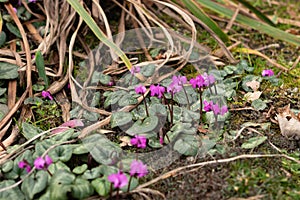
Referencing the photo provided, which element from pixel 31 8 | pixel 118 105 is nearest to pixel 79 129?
pixel 118 105

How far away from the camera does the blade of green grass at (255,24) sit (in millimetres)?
2441

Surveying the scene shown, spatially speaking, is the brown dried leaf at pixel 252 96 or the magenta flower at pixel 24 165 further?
the brown dried leaf at pixel 252 96

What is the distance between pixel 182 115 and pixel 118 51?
1.29ft

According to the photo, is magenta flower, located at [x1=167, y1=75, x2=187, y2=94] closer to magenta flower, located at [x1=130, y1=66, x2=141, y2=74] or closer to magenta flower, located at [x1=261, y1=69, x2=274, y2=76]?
magenta flower, located at [x1=130, y1=66, x2=141, y2=74]

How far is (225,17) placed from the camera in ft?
9.29

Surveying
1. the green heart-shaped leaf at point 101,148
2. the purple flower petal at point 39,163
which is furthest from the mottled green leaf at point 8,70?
the purple flower petal at point 39,163

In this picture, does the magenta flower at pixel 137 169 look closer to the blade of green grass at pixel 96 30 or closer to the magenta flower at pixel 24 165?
the magenta flower at pixel 24 165

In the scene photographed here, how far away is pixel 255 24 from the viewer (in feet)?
8.34

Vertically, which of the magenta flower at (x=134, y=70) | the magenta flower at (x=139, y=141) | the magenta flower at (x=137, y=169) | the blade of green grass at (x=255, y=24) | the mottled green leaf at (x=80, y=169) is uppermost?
the blade of green grass at (x=255, y=24)

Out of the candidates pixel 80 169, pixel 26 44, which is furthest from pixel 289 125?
pixel 26 44

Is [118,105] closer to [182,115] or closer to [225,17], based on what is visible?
[182,115]

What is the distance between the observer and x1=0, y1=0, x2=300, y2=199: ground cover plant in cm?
162

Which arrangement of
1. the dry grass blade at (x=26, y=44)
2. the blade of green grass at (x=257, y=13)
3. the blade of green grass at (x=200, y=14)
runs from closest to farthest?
the dry grass blade at (x=26, y=44)
the blade of green grass at (x=200, y=14)
the blade of green grass at (x=257, y=13)

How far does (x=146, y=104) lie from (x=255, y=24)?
0.88 m
